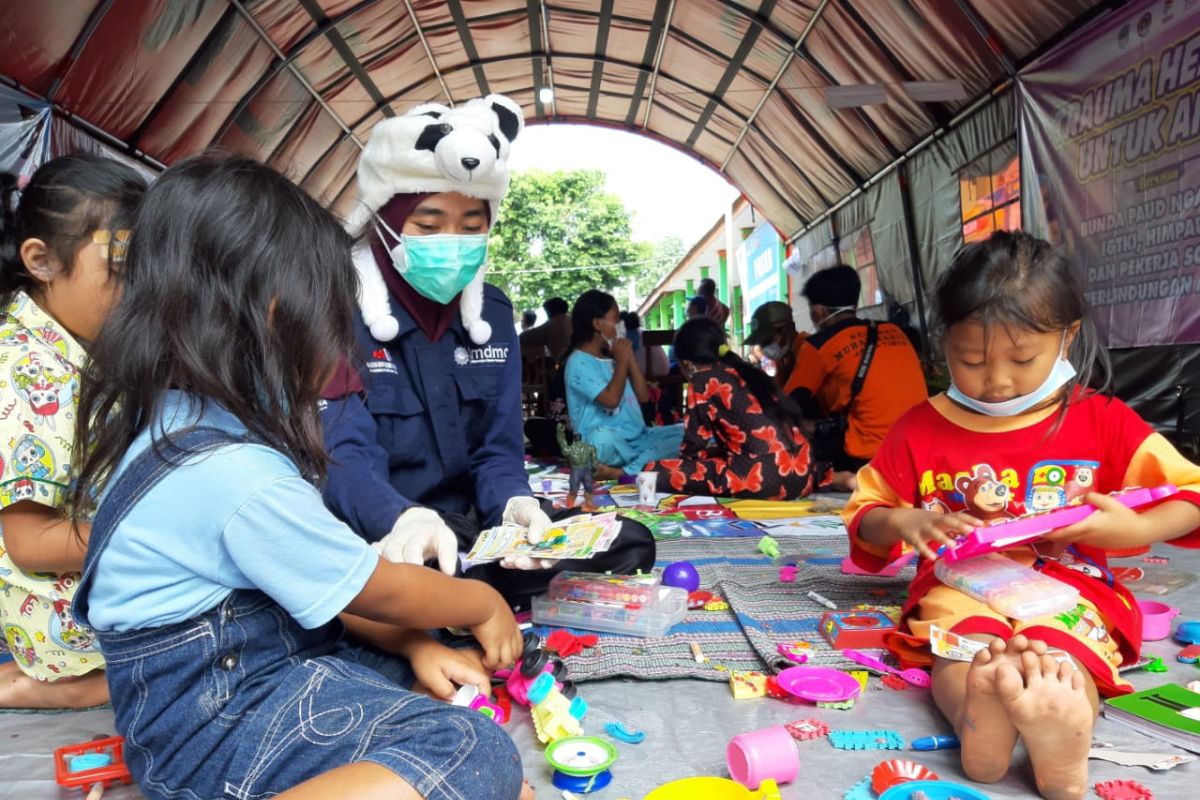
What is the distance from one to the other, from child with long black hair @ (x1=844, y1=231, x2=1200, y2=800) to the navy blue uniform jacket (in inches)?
38.6

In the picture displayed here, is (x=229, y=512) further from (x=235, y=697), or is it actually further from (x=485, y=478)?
(x=485, y=478)

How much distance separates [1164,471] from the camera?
1711mm

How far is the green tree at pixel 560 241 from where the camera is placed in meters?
28.2

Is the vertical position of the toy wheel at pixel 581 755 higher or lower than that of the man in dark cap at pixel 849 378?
lower

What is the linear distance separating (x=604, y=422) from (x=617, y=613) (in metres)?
3.19

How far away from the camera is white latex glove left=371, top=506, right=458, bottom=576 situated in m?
1.61

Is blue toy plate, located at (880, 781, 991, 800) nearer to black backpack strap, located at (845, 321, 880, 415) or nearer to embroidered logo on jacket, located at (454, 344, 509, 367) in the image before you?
embroidered logo on jacket, located at (454, 344, 509, 367)

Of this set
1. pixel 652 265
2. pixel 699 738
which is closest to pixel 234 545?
pixel 699 738

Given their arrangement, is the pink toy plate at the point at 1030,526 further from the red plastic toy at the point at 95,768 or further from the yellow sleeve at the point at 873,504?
the red plastic toy at the point at 95,768

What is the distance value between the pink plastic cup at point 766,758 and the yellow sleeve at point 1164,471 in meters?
0.98

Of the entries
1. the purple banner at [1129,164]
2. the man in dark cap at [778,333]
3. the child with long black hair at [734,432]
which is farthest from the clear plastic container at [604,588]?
the man in dark cap at [778,333]

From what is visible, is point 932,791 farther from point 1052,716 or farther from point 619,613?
point 619,613

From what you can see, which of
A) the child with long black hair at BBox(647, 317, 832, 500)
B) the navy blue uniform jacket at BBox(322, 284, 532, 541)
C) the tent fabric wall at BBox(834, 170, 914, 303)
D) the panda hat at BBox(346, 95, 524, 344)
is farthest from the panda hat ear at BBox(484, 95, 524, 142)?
the tent fabric wall at BBox(834, 170, 914, 303)

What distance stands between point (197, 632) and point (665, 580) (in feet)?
5.03
